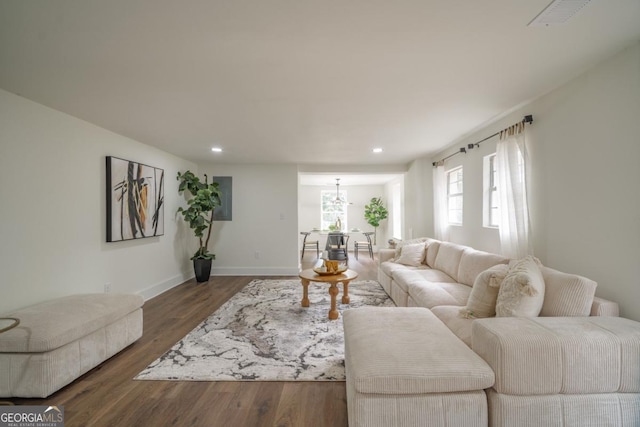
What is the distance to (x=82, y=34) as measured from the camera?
160 cm

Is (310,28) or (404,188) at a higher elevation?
(310,28)

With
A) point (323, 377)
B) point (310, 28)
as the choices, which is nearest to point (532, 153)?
point (310, 28)

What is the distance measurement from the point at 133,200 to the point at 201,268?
180 cm

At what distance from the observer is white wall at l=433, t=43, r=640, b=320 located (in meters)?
1.80

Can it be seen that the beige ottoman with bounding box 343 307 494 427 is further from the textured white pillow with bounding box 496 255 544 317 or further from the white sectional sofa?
the textured white pillow with bounding box 496 255 544 317

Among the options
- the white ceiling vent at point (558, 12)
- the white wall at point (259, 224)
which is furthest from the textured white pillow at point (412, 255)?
the white ceiling vent at point (558, 12)

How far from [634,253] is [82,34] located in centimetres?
362

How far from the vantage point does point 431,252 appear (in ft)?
13.9

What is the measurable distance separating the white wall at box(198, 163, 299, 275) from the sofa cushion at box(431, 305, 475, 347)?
12.2 ft

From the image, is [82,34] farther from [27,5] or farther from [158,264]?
[158,264]

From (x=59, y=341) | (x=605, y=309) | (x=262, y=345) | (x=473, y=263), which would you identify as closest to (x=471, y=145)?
(x=473, y=263)

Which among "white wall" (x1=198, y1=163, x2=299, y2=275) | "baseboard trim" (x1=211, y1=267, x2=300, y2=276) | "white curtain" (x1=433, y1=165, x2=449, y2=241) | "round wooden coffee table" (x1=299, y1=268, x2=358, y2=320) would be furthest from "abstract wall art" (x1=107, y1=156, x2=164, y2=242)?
"white curtain" (x1=433, y1=165, x2=449, y2=241)

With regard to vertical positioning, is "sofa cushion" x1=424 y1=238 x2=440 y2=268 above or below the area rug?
above

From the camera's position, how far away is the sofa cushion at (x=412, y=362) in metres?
1.35
